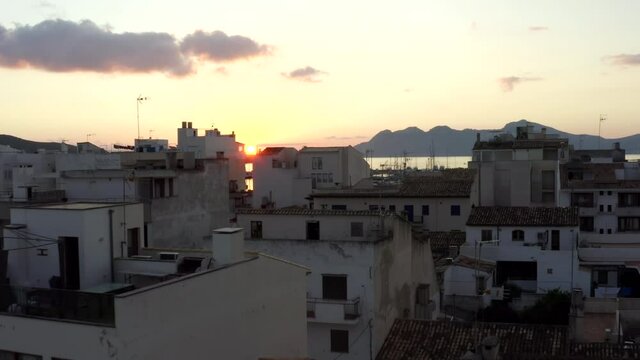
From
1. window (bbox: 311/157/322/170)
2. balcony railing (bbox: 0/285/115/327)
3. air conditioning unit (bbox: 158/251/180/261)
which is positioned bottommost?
balcony railing (bbox: 0/285/115/327)

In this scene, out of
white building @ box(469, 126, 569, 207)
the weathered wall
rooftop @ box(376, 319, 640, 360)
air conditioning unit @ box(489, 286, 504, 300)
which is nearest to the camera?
rooftop @ box(376, 319, 640, 360)

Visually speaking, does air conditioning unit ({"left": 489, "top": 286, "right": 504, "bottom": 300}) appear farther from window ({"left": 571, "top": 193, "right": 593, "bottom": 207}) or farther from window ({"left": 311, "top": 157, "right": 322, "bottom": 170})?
A: window ({"left": 311, "top": 157, "right": 322, "bottom": 170})

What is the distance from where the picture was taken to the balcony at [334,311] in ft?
78.5

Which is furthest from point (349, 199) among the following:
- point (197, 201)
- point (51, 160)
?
point (51, 160)

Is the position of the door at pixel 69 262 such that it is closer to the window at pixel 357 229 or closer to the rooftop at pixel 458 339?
the window at pixel 357 229

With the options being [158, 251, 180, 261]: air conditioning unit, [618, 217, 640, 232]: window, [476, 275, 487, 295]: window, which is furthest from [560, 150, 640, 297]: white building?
[158, 251, 180, 261]: air conditioning unit

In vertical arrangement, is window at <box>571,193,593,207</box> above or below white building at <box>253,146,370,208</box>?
below

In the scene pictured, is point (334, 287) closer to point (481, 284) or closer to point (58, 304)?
point (481, 284)

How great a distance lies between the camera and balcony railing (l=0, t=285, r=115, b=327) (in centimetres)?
1058

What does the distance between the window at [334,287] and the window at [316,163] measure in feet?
119

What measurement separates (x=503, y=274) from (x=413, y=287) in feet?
41.2

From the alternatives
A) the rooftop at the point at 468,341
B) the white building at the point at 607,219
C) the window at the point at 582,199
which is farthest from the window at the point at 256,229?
the window at the point at 582,199

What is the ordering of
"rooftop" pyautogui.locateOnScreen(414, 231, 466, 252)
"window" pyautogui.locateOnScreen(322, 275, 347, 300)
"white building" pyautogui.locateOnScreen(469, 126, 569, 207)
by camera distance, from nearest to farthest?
"window" pyautogui.locateOnScreen(322, 275, 347, 300) < "rooftop" pyautogui.locateOnScreen(414, 231, 466, 252) < "white building" pyautogui.locateOnScreen(469, 126, 569, 207)

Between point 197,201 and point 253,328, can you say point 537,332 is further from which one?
point 197,201
